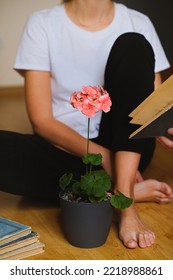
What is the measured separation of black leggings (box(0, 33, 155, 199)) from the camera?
147cm

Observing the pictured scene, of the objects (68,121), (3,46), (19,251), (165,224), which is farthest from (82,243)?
(3,46)

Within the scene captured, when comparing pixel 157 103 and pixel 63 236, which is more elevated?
pixel 157 103

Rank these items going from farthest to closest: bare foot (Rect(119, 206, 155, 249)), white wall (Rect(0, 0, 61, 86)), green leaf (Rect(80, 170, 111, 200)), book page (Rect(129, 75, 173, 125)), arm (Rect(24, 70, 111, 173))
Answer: white wall (Rect(0, 0, 61, 86)), arm (Rect(24, 70, 111, 173)), bare foot (Rect(119, 206, 155, 249)), green leaf (Rect(80, 170, 111, 200)), book page (Rect(129, 75, 173, 125))

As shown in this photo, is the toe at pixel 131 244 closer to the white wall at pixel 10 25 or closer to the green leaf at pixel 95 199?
the green leaf at pixel 95 199

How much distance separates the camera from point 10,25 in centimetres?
424

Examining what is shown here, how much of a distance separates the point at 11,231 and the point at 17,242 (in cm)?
3

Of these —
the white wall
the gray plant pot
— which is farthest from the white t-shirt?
the white wall

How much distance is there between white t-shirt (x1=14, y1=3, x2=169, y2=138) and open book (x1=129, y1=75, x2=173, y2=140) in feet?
1.35

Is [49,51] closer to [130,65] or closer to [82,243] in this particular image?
[130,65]

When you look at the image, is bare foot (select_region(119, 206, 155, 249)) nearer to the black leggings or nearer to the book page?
the black leggings

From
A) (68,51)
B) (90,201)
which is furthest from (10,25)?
(90,201)

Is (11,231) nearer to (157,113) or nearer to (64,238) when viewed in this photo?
(64,238)

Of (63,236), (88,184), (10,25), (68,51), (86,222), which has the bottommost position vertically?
(10,25)
